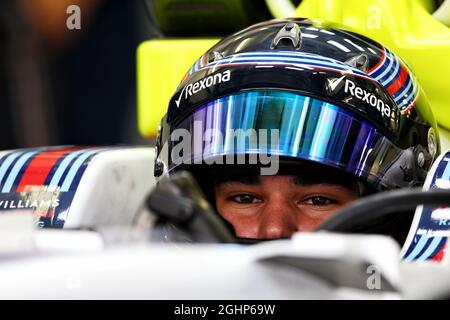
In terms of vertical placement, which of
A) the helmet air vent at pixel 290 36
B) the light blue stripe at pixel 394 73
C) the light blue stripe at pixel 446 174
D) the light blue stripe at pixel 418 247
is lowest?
the light blue stripe at pixel 418 247

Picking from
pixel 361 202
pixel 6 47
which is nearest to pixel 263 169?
pixel 361 202

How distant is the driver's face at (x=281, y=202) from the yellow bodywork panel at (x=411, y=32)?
343 millimetres

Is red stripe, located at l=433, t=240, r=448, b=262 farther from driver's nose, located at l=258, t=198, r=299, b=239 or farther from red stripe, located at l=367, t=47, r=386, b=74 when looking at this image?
red stripe, located at l=367, t=47, r=386, b=74

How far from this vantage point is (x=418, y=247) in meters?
1.53

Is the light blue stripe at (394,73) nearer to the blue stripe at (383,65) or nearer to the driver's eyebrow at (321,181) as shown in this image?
the blue stripe at (383,65)

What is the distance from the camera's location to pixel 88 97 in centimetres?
403

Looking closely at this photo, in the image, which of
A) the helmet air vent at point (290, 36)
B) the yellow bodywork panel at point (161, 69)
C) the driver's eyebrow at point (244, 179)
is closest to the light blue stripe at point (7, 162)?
the yellow bodywork panel at point (161, 69)

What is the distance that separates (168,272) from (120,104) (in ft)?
10.4

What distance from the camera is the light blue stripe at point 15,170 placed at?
1821 millimetres

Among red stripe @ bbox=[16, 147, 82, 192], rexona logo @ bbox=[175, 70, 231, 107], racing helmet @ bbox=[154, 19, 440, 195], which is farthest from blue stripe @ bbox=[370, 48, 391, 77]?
red stripe @ bbox=[16, 147, 82, 192]

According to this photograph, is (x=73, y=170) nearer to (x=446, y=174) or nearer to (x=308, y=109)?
(x=308, y=109)

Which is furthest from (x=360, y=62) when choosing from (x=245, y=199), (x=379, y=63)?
(x=245, y=199)

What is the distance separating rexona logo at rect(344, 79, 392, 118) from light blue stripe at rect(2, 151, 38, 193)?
0.62 meters
